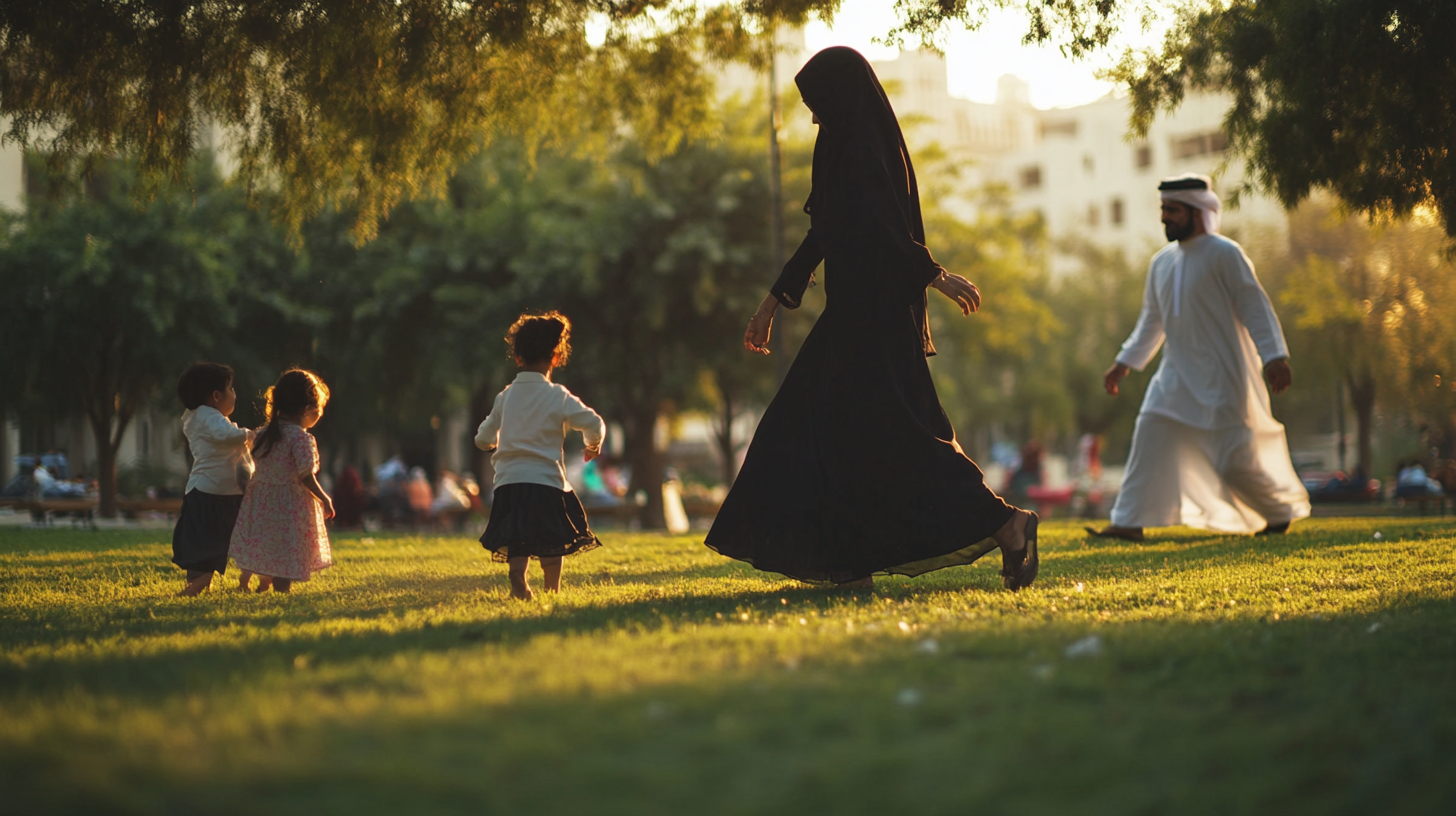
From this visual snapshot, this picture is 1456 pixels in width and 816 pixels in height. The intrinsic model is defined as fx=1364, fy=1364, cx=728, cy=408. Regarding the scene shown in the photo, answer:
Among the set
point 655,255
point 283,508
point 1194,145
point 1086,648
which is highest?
point 1194,145

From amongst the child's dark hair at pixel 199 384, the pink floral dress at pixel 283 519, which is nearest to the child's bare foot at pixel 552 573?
the pink floral dress at pixel 283 519

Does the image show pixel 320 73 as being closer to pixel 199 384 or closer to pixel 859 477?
pixel 199 384

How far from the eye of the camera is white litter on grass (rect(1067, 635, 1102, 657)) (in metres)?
4.15

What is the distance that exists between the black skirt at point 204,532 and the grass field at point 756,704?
1443mm

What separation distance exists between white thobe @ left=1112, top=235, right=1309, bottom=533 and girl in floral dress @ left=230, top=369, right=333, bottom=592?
573 centimetres

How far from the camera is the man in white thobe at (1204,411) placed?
390 inches

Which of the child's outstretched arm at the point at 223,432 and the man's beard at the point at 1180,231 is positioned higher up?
the man's beard at the point at 1180,231

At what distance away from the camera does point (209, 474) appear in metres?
8.12

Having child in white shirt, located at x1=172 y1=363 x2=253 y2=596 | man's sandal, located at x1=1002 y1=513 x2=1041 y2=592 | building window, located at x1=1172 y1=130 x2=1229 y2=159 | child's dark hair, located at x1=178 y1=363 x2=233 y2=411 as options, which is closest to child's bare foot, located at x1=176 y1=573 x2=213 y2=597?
child in white shirt, located at x1=172 y1=363 x2=253 y2=596

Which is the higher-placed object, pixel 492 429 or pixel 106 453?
pixel 106 453

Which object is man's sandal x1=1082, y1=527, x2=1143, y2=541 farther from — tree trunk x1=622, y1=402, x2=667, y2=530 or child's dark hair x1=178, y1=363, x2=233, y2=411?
tree trunk x1=622, y1=402, x2=667, y2=530

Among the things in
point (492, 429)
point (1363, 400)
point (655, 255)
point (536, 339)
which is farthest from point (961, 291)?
point (1363, 400)

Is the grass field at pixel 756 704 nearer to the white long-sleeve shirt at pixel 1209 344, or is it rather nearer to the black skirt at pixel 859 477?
the black skirt at pixel 859 477

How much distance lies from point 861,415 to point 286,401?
3650mm
